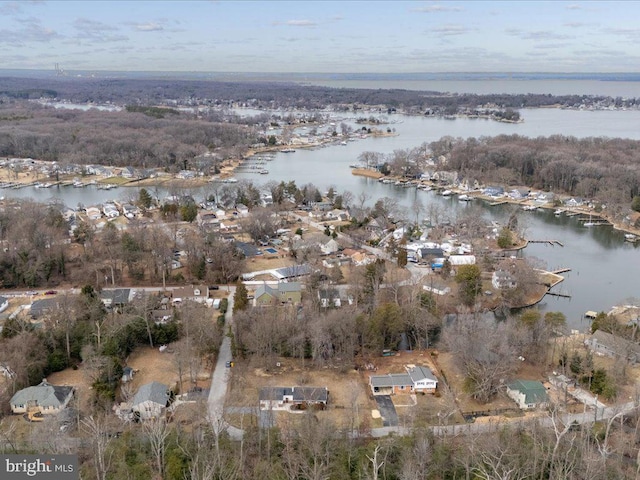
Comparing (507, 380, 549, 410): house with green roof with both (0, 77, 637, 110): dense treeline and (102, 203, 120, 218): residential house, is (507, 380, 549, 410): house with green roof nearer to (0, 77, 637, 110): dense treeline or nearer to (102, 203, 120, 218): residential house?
(102, 203, 120, 218): residential house

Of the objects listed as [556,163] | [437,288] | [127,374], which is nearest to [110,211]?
[127,374]

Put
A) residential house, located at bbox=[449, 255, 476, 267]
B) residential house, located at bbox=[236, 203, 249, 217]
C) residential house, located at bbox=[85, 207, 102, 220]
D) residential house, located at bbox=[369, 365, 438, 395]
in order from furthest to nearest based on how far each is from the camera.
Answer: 1. residential house, located at bbox=[236, 203, 249, 217]
2. residential house, located at bbox=[85, 207, 102, 220]
3. residential house, located at bbox=[449, 255, 476, 267]
4. residential house, located at bbox=[369, 365, 438, 395]

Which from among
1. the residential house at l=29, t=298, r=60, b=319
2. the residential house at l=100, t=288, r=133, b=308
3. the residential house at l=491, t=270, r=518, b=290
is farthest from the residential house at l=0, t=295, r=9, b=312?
the residential house at l=491, t=270, r=518, b=290

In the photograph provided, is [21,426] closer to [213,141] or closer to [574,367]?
[574,367]

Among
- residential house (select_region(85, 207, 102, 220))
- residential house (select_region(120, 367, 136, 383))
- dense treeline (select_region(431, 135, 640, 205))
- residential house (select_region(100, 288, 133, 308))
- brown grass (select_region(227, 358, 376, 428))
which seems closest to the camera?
brown grass (select_region(227, 358, 376, 428))

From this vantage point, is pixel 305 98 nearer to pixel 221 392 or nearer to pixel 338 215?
pixel 338 215

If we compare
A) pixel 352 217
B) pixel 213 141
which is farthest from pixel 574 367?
pixel 213 141

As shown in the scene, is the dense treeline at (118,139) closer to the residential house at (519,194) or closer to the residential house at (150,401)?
the residential house at (519,194)
